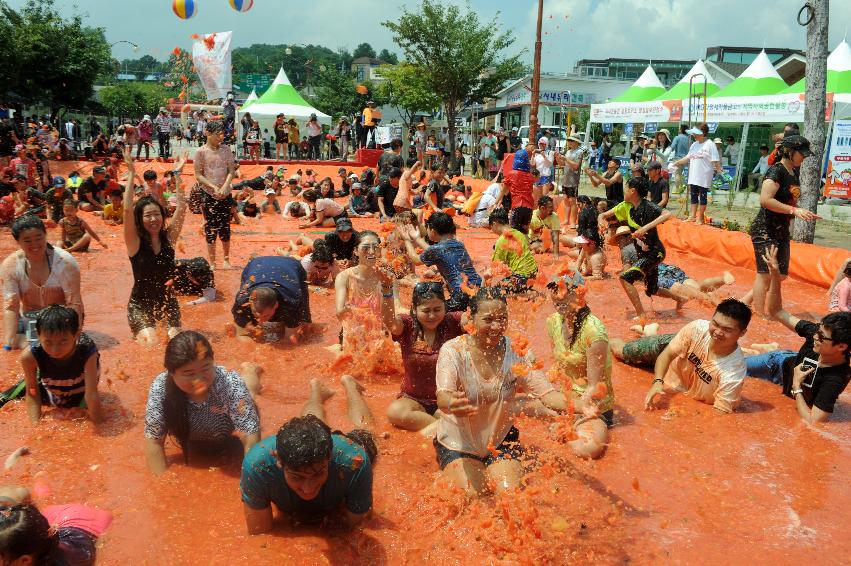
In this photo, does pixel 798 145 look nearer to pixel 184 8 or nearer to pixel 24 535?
pixel 24 535

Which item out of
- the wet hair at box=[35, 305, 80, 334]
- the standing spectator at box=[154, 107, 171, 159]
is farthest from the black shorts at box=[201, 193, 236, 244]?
the standing spectator at box=[154, 107, 171, 159]

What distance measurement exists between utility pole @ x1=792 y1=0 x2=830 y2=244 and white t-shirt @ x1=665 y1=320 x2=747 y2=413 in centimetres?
682

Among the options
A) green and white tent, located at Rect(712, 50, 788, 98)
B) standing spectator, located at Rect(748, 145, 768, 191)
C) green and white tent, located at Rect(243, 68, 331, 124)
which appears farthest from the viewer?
green and white tent, located at Rect(243, 68, 331, 124)

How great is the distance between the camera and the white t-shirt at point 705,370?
5.27 metres

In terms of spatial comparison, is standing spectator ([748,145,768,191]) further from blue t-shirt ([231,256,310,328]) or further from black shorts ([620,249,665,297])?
blue t-shirt ([231,256,310,328])

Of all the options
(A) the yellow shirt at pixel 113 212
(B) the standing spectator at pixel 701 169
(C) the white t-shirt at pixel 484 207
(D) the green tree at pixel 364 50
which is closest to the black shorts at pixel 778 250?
(B) the standing spectator at pixel 701 169

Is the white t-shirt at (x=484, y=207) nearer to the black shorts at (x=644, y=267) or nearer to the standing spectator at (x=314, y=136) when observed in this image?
the black shorts at (x=644, y=267)

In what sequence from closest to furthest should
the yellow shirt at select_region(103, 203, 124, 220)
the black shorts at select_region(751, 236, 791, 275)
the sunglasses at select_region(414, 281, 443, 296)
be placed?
the sunglasses at select_region(414, 281, 443, 296), the black shorts at select_region(751, 236, 791, 275), the yellow shirt at select_region(103, 203, 124, 220)

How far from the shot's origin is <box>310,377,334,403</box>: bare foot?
5.43 m

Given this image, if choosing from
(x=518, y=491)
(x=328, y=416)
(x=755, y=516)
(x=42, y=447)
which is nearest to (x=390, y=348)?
(x=328, y=416)

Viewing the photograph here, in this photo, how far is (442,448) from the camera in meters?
4.13

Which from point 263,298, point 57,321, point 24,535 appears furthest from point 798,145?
point 24,535

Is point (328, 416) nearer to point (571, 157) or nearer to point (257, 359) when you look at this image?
point (257, 359)

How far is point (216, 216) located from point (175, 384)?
5552mm
